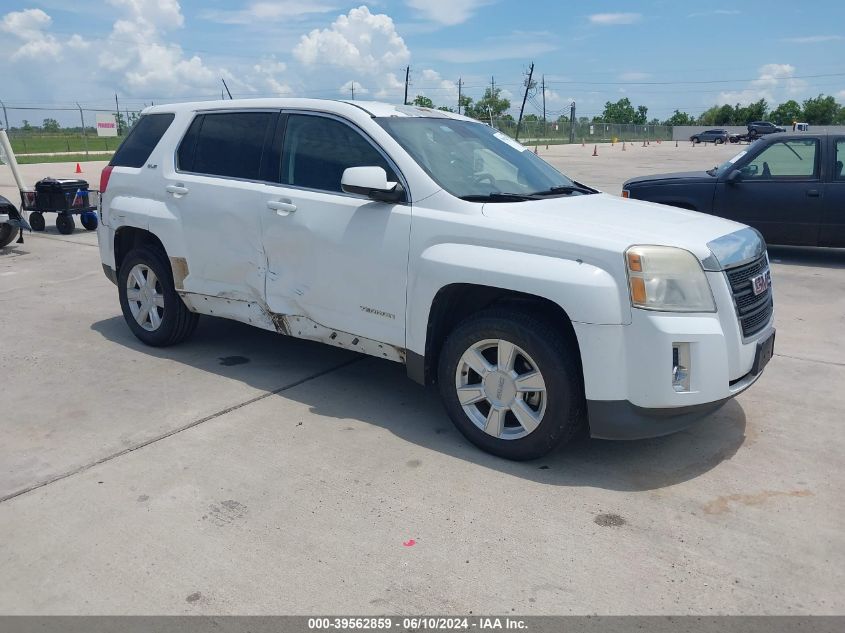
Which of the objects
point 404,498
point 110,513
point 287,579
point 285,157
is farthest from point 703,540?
point 285,157

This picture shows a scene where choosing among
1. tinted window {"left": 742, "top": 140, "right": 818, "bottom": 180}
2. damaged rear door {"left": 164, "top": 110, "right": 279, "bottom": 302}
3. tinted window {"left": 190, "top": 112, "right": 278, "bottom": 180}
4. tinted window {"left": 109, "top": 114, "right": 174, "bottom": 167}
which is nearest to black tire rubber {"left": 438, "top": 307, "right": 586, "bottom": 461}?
damaged rear door {"left": 164, "top": 110, "right": 279, "bottom": 302}

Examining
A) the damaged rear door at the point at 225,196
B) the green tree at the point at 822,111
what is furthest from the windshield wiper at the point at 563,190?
the green tree at the point at 822,111

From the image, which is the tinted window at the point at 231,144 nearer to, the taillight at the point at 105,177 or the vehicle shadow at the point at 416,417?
the taillight at the point at 105,177

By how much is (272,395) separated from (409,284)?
1.40 meters

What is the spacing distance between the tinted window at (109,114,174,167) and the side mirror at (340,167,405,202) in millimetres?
2317

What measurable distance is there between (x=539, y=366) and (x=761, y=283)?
1.41 metres

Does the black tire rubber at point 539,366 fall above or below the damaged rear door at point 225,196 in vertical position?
below

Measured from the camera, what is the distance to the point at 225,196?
5.11 meters

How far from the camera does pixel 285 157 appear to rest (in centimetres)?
495

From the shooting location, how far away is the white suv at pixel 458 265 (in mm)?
3619

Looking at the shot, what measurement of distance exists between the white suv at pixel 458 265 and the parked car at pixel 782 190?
5.32m

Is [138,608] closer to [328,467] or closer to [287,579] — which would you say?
[287,579]

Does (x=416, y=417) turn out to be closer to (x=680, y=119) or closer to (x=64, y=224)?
(x=64, y=224)

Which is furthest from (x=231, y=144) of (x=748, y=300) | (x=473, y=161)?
(x=748, y=300)
